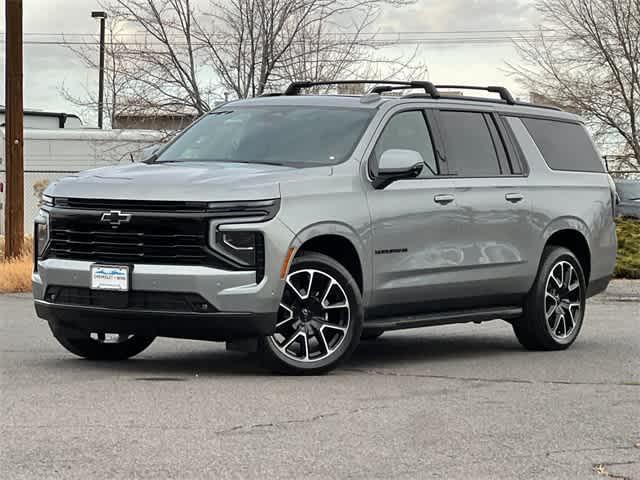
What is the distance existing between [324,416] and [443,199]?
321 centimetres

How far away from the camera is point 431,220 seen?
1060 cm

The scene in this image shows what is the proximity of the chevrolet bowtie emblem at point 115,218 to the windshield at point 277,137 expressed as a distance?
50.0 inches

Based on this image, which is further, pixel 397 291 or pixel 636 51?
pixel 636 51

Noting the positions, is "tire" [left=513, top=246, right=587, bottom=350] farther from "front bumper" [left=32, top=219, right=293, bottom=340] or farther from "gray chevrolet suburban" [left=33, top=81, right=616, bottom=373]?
"front bumper" [left=32, top=219, right=293, bottom=340]

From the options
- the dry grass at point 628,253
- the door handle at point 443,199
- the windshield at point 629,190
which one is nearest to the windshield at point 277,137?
the door handle at point 443,199

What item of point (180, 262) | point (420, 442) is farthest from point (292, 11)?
point (420, 442)

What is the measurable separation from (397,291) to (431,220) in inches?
25.1

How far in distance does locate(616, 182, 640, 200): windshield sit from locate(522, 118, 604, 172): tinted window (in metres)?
21.7

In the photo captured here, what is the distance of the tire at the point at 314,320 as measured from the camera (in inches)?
374

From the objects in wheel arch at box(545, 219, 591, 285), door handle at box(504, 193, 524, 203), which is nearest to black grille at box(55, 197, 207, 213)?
door handle at box(504, 193, 524, 203)

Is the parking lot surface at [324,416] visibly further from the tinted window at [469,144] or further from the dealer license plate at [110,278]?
the tinted window at [469,144]

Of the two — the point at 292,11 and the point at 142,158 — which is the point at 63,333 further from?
the point at 292,11

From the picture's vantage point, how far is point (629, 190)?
1352 inches

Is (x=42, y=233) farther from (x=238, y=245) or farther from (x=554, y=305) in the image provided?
(x=554, y=305)
